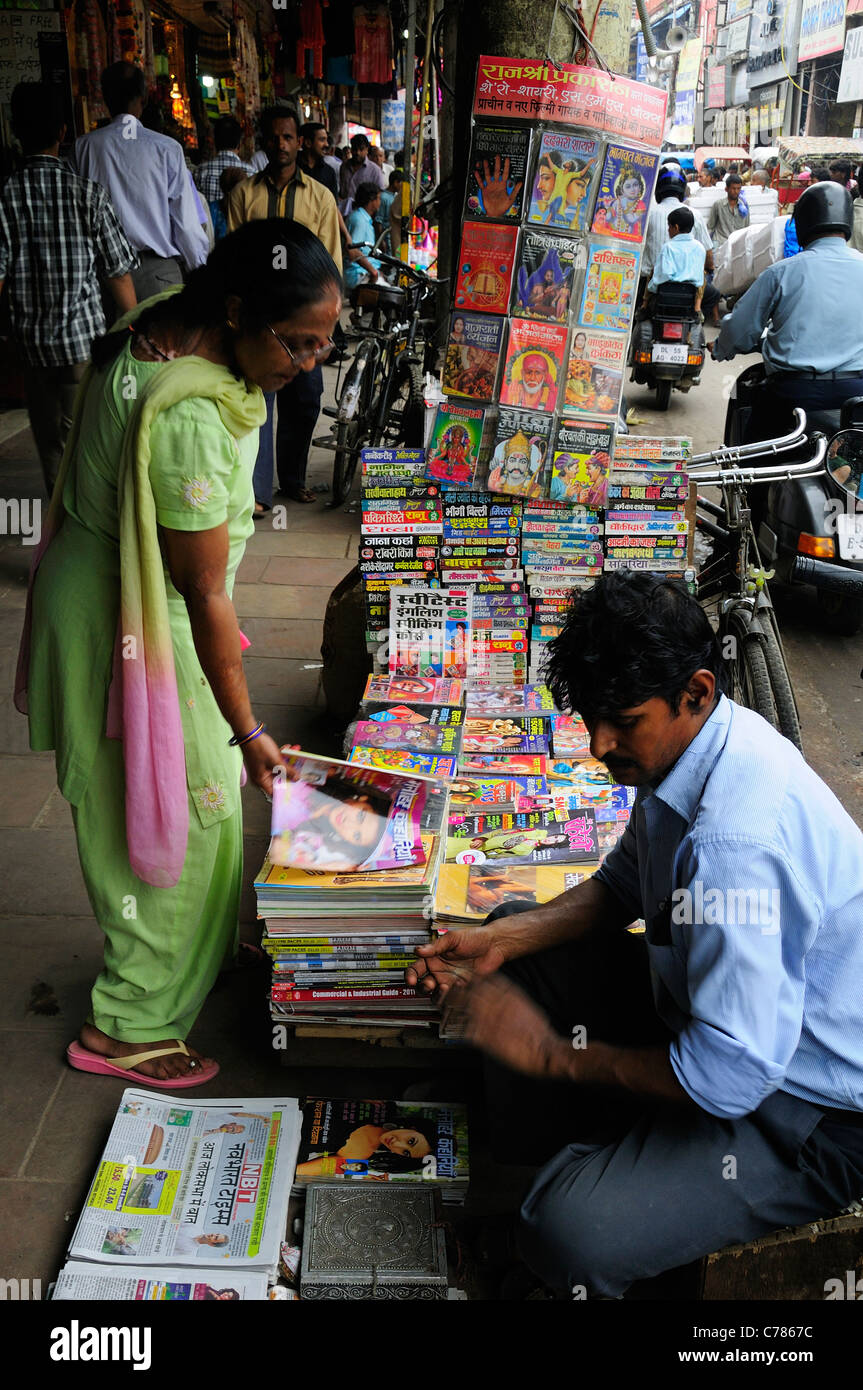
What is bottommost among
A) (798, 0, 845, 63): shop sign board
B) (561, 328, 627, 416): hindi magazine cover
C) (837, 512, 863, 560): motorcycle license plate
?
(837, 512, 863, 560): motorcycle license plate

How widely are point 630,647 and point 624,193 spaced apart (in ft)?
5.64

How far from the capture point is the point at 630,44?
308cm

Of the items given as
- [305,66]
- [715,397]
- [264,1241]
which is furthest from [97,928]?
[305,66]

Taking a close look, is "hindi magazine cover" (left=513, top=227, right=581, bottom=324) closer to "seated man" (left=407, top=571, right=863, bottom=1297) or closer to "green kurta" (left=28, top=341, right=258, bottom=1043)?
"green kurta" (left=28, top=341, right=258, bottom=1043)

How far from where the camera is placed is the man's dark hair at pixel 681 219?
8.38m

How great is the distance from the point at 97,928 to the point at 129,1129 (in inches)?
29.8

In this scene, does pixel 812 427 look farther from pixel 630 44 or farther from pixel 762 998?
pixel 762 998

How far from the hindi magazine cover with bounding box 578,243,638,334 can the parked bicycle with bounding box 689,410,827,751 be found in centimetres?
50

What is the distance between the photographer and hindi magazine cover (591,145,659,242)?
2.66 metres

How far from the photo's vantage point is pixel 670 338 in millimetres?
8117

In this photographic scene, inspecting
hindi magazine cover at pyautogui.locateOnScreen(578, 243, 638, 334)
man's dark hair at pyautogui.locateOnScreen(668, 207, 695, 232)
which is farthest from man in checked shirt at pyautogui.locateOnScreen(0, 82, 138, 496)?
man's dark hair at pyautogui.locateOnScreen(668, 207, 695, 232)

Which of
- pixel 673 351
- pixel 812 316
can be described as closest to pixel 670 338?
pixel 673 351

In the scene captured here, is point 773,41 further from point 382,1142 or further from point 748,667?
point 382,1142

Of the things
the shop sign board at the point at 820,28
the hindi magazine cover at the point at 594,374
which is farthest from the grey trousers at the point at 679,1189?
the shop sign board at the point at 820,28
